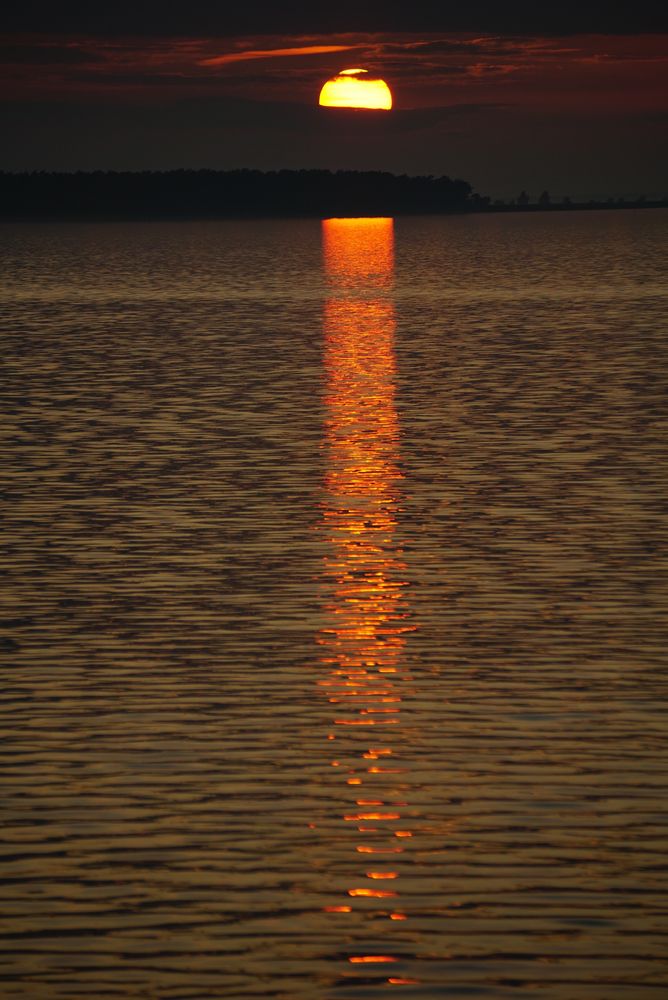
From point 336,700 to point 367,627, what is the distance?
2596 millimetres

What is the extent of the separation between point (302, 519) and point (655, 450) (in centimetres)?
750

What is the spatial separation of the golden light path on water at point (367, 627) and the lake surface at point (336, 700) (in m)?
0.04

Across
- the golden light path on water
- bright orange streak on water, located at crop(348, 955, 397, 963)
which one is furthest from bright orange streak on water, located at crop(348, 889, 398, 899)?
bright orange streak on water, located at crop(348, 955, 397, 963)

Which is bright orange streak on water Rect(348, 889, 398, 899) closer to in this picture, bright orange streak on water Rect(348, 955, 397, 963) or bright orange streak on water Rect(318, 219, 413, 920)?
bright orange streak on water Rect(318, 219, 413, 920)

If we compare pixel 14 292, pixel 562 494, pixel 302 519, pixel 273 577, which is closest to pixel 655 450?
Result: pixel 562 494

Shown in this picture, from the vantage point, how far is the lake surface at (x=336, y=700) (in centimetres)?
1017

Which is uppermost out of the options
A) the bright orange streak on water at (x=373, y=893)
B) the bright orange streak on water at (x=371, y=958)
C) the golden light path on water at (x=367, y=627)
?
the golden light path on water at (x=367, y=627)

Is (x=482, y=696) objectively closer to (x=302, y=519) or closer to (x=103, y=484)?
(x=302, y=519)

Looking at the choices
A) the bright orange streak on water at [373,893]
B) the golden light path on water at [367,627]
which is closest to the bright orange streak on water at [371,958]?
the golden light path on water at [367,627]

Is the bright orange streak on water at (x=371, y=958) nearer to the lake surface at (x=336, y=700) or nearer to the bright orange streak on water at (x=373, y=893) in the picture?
the lake surface at (x=336, y=700)

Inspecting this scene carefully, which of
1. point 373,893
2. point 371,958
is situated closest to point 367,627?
point 373,893

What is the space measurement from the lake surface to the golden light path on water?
0.04 m

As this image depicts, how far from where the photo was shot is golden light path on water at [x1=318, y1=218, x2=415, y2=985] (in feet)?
37.8

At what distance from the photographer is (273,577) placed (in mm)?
19641
